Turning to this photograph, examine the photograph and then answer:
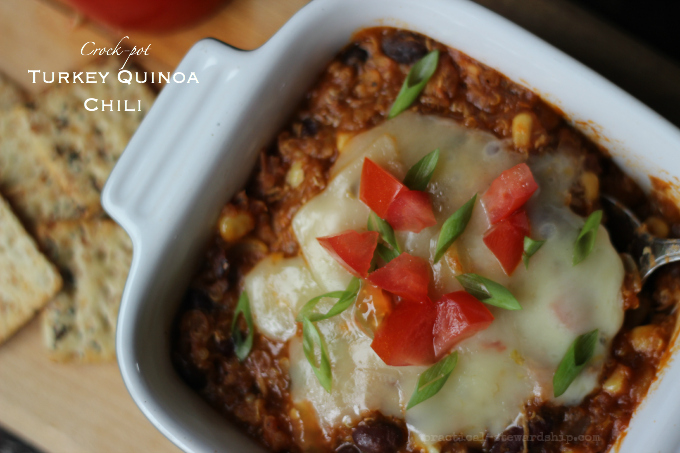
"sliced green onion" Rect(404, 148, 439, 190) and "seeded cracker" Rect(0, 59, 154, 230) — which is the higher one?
"sliced green onion" Rect(404, 148, 439, 190)

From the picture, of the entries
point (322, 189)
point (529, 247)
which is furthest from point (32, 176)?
point (529, 247)

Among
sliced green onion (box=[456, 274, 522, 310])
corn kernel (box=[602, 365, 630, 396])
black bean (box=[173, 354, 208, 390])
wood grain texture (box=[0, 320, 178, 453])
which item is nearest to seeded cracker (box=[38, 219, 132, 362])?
wood grain texture (box=[0, 320, 178, 453])

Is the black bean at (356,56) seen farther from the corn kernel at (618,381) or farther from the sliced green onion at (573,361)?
the corn kernel at (618,381)

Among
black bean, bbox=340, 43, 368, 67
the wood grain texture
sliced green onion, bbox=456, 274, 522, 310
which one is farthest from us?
the wood grain texture

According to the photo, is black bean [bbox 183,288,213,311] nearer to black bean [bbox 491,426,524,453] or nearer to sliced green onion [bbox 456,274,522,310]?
sliced green onion [bbox 456,274,522,310]

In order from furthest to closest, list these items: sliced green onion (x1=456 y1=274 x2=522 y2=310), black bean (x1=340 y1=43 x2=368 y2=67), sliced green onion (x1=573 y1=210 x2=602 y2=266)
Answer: black bean (x1=340 y1=43 x2=368 y2=67), sliced green onion (x1=573 y1=210 x2=602 y2=266), sliced green onion (x1=456 y1=274 x2=522 y2=310)

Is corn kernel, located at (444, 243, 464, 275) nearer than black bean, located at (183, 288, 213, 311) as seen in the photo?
Yes
